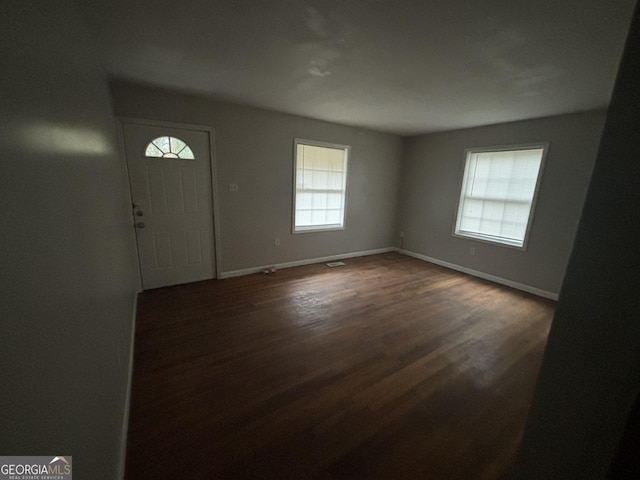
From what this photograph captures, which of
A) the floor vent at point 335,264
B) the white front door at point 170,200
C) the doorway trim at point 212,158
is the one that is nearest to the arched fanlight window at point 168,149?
the white front door at point 170,200

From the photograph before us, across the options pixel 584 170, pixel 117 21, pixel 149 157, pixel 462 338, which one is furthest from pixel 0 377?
pixel 584 170

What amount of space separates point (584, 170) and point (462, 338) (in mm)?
2687

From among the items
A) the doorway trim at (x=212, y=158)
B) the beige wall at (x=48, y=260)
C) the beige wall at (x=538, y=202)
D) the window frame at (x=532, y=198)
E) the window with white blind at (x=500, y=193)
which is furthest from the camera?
the window with white blind at (x=500, y=193)

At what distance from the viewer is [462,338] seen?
239cm

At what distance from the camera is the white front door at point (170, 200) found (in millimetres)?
2900

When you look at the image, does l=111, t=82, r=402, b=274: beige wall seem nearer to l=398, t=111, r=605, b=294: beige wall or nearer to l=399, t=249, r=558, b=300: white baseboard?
l=398, t=111, r=605, b=294: beige wall

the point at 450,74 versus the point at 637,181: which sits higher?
the point at 450,74

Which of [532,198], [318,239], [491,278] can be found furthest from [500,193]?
[318,239]

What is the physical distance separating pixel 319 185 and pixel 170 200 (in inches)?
90.4

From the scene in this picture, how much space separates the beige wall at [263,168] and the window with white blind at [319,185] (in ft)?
0.40

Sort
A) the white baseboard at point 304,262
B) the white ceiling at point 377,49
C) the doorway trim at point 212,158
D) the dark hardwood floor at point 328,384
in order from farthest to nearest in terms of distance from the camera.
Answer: the white baseboard at point 304,262
the doorway trim at point 212,158
the white ceiling at point 377,49
the dark hardwood floor at point 328,384

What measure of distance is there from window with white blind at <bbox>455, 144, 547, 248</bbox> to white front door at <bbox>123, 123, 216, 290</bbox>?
415 centimetres

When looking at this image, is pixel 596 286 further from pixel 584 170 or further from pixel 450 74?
pixel 584 170

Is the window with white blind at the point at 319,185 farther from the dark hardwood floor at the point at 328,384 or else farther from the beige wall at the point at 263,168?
the dark hardwood floor at the point at 328,384
